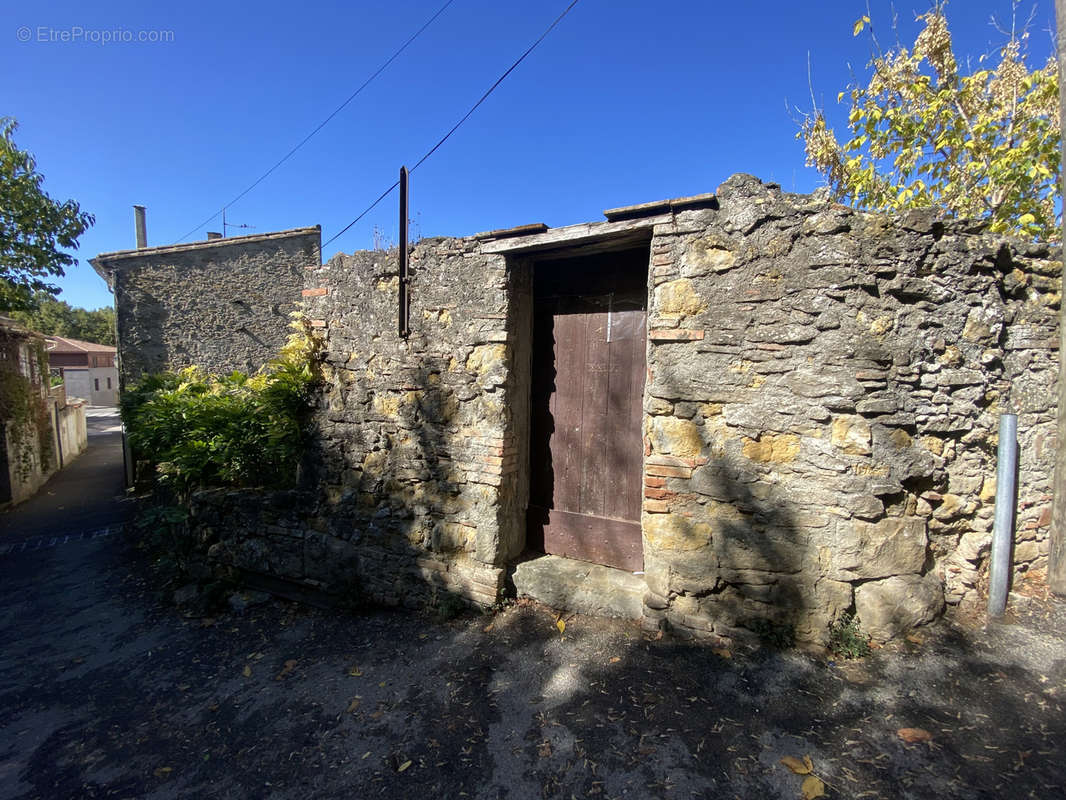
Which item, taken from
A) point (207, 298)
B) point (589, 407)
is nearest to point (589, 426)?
point (589, 407)

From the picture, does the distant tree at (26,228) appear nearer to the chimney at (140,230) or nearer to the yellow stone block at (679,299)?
the chimney at (140,230)

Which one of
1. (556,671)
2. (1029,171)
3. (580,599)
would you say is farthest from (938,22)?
(556,671)

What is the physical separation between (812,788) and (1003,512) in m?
1.88

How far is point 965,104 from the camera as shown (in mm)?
5840

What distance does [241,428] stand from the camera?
4.58 meters

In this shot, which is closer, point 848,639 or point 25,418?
point 848,639

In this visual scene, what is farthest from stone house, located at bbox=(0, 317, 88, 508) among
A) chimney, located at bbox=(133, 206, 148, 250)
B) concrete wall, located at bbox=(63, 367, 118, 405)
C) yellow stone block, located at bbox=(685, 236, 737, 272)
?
concrete wall, located at bbox=(63, 367, 118, 405)

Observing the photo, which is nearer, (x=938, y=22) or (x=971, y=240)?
(x=971, y=240)

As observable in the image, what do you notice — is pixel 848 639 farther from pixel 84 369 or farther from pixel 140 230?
pixel 84 369

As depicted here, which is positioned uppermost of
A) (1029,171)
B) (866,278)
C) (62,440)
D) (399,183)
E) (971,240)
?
(1029,171)

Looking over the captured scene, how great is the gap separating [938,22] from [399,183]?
712 cm

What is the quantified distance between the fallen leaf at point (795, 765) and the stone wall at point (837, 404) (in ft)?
2.49

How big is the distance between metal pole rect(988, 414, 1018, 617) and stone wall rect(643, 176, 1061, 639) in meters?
0.07

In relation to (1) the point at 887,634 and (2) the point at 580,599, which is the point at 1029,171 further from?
(2) the point at 580,599
